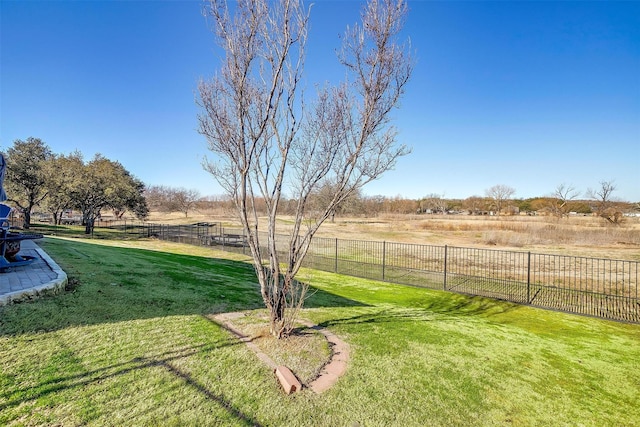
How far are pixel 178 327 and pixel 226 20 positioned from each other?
12.9 ft

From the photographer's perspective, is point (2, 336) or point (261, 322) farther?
point (261, 322)

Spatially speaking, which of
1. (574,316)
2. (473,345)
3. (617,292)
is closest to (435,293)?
(574,316)

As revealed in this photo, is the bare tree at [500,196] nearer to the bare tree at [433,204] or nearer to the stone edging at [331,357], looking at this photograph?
the bare tree at [433,204]

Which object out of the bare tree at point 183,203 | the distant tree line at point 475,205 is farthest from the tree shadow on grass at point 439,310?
the bare tree at point 183,203

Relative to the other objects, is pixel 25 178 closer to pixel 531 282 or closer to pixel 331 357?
pixel 331 357

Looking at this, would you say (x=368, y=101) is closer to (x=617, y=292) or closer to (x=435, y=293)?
(x=435, y=293)

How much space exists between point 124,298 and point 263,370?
2886 millimetres

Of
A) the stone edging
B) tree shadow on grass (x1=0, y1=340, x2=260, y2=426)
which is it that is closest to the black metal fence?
the stone edging

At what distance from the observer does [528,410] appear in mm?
2957

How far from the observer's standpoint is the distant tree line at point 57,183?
855 inches

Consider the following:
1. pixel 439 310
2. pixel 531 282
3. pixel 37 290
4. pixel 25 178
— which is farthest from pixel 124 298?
pixel 25 178

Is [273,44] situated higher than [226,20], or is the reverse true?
[226,20]

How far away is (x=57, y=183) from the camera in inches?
862

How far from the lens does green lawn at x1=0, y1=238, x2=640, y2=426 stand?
250cm
